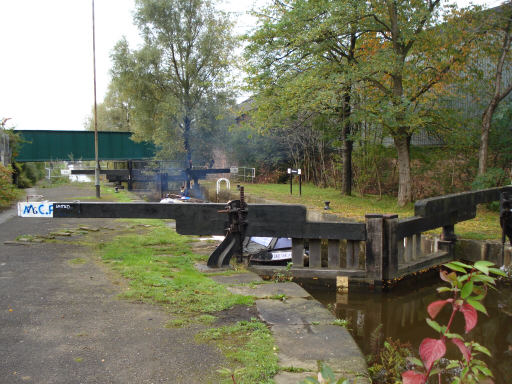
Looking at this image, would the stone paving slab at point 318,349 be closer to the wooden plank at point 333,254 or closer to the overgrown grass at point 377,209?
the wooden plank at point 333,254

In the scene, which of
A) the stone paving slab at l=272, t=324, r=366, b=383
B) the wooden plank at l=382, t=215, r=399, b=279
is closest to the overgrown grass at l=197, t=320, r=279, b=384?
the stone paving slab at l=272, t=324, r=366, b=383

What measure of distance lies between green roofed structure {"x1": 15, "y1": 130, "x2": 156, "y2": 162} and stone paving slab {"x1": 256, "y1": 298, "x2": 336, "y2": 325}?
89.8 ft

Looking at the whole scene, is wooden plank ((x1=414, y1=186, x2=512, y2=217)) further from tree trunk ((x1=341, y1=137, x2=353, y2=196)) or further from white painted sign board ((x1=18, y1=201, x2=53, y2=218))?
tree trunk ((x1=341, y1=137, x2=353, y2=196))

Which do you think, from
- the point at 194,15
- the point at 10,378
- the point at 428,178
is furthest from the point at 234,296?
the point at 194,15

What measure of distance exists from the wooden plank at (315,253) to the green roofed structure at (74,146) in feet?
81.0

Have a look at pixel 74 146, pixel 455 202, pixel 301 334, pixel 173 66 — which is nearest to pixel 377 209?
pixel 455 202

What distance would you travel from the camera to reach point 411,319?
274 inches

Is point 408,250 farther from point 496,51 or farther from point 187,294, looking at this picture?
point 496,51

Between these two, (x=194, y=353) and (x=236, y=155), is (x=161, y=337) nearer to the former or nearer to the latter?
(x=194, y=353)

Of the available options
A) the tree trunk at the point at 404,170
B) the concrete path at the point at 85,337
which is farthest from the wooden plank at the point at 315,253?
the tree trunk at the point at 404,170

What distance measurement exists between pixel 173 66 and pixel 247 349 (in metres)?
26.4

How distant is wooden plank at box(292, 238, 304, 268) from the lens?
788cm

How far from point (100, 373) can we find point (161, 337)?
737mm

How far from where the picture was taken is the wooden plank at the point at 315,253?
7.91 metres
